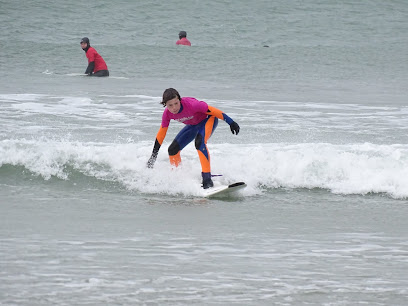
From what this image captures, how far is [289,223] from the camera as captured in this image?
20.3ft

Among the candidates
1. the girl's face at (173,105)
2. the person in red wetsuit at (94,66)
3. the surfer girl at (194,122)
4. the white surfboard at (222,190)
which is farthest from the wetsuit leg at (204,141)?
the person in red wetsuit at (94,66)

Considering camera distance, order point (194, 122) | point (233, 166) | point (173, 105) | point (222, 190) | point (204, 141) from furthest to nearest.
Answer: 1. point (233, 166)
2. point (194, 122)
3. point (204, 141)
4. point (222, 190)
5. point (173, 105)

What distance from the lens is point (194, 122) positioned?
24.3 ft

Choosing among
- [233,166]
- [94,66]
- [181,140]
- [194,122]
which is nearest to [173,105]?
[194,122]

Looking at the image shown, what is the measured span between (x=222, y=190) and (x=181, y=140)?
786mm

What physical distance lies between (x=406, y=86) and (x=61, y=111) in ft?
37.1

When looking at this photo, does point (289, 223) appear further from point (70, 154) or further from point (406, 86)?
point (406, 86)

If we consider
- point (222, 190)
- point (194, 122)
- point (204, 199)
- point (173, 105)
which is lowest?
point (204, 199)

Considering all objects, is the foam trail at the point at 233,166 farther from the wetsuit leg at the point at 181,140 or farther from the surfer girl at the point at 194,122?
the surfer girl at the point at 194,122

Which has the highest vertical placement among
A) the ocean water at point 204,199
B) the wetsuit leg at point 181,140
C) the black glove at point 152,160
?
the wetsuit leg at point 181,140

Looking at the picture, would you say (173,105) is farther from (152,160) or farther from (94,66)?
(94,66)

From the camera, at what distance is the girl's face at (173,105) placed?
691 centimetres

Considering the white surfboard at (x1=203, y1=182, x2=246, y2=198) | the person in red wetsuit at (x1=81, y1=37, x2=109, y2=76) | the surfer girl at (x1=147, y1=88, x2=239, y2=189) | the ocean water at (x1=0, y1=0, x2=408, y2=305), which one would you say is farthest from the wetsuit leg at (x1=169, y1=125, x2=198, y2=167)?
the person in red wetsuit at (x1=81, y1=37, x2=109, y2=76)

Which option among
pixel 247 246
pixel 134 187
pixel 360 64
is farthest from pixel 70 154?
pixel 360 64
